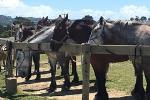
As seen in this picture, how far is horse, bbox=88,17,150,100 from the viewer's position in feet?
30.6

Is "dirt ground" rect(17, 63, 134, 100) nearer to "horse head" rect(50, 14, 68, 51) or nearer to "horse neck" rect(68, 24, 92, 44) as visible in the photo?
"horse head" rect(50, 14, 68, 51)

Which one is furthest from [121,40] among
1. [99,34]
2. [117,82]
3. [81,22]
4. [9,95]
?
[117,82]

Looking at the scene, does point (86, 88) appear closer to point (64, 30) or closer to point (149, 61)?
point (149, 61)

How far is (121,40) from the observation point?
977 cm

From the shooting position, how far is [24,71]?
14.2 m

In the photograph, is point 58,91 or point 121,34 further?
point 58,91

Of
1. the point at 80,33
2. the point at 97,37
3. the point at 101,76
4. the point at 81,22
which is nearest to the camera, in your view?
the point at 97,37

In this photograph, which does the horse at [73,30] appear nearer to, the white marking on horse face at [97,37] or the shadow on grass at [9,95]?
the shadow on grass at [9,95]

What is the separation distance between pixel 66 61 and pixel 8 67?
5.87 ft

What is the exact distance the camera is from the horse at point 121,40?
9.33 metres

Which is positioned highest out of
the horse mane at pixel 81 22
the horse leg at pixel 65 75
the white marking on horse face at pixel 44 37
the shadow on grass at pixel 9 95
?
the horse mane at pixel 81 22

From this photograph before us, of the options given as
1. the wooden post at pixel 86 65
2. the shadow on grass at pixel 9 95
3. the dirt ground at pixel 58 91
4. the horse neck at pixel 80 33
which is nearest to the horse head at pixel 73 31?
the horse neck at pixel 80 33

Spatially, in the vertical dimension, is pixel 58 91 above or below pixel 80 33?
below

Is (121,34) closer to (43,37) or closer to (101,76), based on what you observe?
(101,76)
